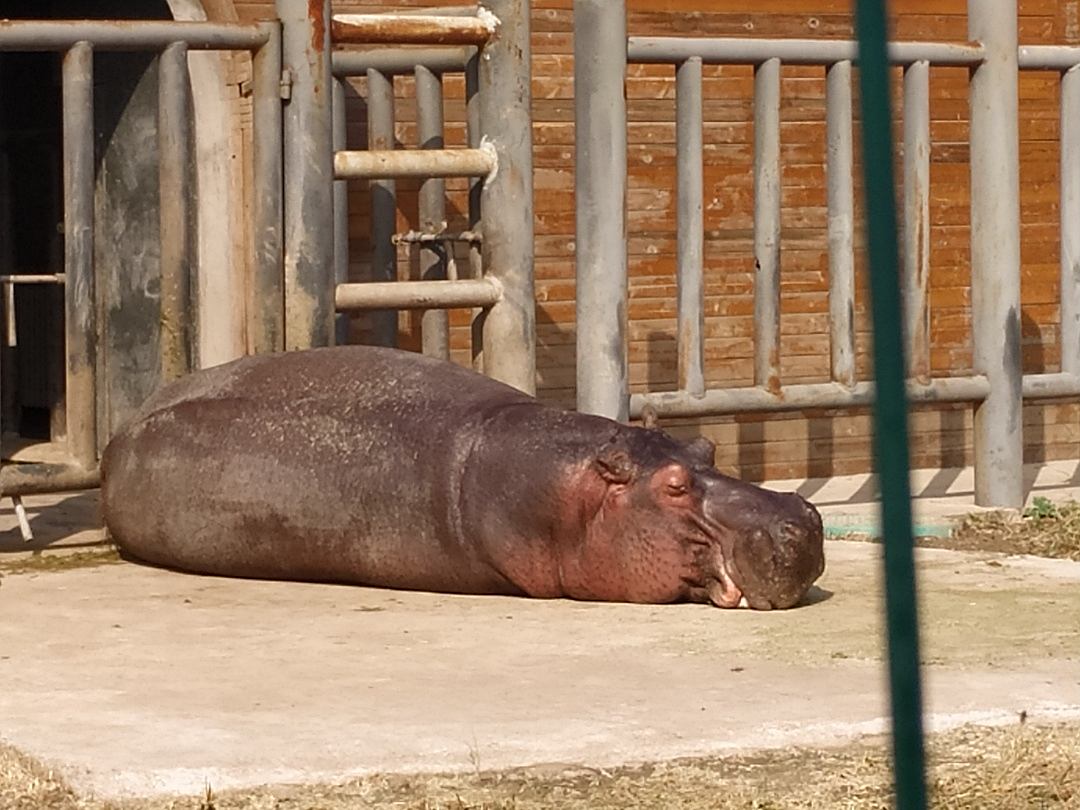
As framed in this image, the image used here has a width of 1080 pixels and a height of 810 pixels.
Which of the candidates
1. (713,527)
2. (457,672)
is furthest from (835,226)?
(457,672)

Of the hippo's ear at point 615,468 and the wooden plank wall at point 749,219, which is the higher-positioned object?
the wooden plank wall at point 749,219

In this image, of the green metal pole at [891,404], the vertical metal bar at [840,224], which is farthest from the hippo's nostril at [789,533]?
the green metal pole at [891,404]

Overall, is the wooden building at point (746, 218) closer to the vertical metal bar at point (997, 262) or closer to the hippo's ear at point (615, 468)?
the vertical metal bar at point (997, 262)

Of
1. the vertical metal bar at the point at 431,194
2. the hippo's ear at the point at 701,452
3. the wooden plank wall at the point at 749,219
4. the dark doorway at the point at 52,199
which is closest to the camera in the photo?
the hippo's ear at the point at 701,452

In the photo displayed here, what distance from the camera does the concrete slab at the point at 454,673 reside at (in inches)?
137

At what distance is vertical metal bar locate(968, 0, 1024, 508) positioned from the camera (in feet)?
24.3

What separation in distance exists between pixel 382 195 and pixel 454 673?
3.24m

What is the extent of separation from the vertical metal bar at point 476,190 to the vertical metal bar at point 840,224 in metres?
1.15

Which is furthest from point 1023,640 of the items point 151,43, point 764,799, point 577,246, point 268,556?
point 151,43

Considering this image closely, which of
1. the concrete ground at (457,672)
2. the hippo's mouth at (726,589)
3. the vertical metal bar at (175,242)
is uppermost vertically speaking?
the vertical metal bar at (175,242)

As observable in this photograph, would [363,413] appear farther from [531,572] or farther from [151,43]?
[151,43]

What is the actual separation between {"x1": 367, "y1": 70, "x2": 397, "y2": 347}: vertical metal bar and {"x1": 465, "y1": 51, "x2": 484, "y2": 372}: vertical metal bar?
1.24 ft

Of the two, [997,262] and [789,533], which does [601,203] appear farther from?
[789,533]

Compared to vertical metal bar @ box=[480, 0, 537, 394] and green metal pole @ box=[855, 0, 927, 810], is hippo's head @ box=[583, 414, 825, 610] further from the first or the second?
green metal pole @ box=[855, 0, 927, 810]
